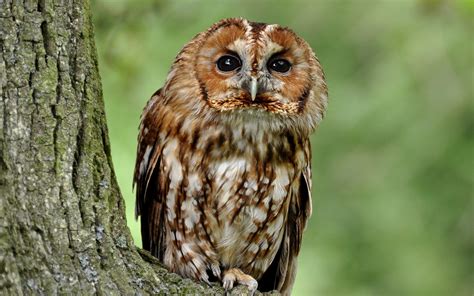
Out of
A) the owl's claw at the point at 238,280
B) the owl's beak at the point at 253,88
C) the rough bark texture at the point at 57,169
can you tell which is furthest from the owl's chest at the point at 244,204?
the rough bark texture at the point at 57,169

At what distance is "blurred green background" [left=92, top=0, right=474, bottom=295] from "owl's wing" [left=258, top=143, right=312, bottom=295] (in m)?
2.47

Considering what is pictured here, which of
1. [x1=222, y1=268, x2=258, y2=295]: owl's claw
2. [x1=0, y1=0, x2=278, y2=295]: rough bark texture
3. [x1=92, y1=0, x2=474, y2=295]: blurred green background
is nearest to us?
[x1=0, y1=0, x2=278, y2=295]: rough bark texture

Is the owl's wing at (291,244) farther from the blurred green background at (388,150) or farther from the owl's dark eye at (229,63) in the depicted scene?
the blurred green background at (388,150)

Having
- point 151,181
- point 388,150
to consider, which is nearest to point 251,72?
point 151,181

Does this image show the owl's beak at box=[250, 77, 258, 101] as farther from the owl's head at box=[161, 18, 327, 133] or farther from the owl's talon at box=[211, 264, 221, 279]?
the owl's talon at box=[211, 264, 221, 279]

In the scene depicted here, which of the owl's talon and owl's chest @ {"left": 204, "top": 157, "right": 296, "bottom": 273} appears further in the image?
the owl's talon

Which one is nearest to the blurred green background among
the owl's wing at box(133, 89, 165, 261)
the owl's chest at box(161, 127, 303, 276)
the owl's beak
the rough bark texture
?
the owl's wing at box(133, 89, 165, 261)

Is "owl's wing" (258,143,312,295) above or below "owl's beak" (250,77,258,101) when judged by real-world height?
below

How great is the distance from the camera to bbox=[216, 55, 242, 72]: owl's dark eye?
125 inches

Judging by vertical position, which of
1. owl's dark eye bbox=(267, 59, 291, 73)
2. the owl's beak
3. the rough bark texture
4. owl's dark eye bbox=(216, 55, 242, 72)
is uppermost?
owl's dark eye bbox=(267, 59, 291, 73)

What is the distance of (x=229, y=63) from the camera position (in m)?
3.18

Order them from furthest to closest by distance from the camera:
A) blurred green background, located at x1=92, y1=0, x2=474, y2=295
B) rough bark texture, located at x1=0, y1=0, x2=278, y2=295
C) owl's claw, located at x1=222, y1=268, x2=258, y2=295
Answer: blurred green background, located at x1=92, y1=0, x2=474, y2=295 < owl's claw, located at x1=222, y1=268, x2=258, y2=295 < rough bark texture, located at x1=0, y1=0, x2=278, y2=295

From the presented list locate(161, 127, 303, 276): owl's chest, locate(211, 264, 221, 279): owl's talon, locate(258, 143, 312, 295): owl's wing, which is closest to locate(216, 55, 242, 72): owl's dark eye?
locate(161, 127, 303, 276): owl's chest

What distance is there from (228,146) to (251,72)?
27cm
